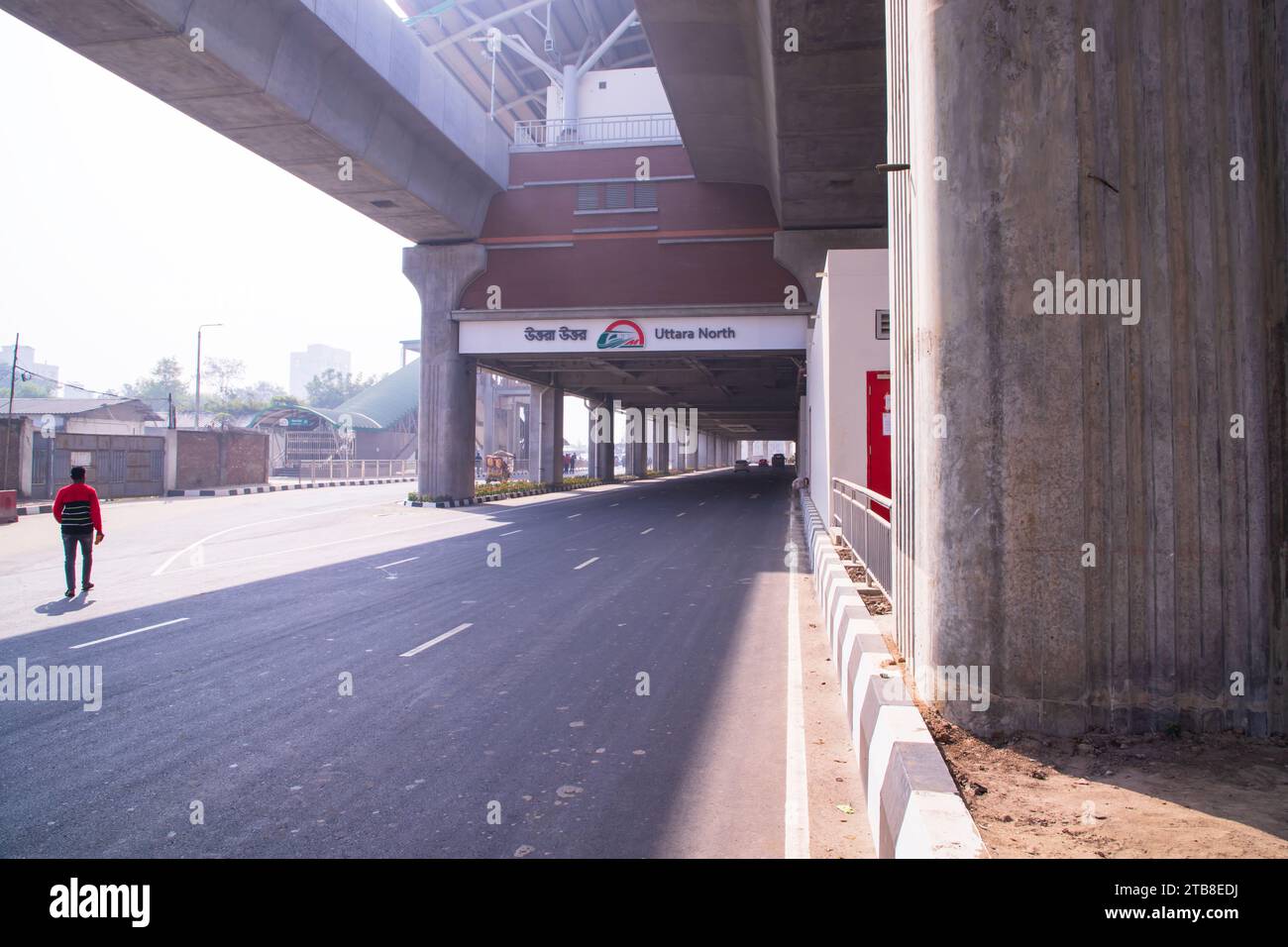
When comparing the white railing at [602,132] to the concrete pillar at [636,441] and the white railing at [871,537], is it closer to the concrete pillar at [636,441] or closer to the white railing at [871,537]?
the white railing at [871,537]

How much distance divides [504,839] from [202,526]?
863 inches

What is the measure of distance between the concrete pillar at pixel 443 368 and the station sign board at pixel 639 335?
1.11m

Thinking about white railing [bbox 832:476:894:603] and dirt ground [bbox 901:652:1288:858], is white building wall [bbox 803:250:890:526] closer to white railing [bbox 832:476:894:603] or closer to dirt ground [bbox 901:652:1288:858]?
white railing [bbox 832:476:894:603]

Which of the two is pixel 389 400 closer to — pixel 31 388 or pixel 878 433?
pixel 31 388

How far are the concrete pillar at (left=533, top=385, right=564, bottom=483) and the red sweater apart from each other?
34.3 meters

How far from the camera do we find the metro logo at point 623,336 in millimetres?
29516

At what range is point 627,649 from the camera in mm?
8781

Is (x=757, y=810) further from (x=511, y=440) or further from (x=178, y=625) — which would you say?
(x=511, y=440)

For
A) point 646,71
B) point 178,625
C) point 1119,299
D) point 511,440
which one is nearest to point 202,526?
point 178,625

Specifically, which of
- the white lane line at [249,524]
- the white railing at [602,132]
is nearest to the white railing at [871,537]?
the white lane line at [249,524]

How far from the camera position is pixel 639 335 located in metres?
29.5

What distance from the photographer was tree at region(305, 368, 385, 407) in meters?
132

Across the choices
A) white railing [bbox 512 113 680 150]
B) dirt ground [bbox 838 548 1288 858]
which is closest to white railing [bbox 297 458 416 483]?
white railing [bbox 512 113 680 150]

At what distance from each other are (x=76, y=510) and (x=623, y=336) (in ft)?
66.2
